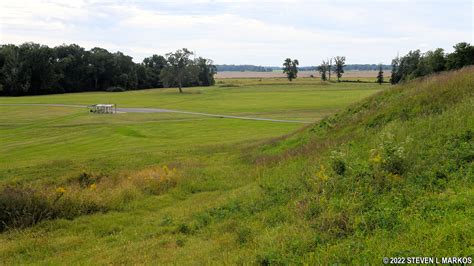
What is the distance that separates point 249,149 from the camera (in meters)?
23.0

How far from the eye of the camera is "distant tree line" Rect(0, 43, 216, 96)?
346 ft

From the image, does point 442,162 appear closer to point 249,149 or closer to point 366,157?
point 366,157

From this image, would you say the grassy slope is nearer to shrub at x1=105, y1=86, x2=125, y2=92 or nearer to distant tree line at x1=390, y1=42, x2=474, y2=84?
distant tree line at x1=390, y1=42, x2=474, y2=84

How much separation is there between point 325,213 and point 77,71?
12655 centimetres

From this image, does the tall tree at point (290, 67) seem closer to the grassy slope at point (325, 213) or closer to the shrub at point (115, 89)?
the shrub at point (115, 89)

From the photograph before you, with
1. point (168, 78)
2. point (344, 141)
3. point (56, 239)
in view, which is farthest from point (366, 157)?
point (168, 78)

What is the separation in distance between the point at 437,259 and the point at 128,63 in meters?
130

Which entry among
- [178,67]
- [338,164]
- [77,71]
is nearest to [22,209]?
[338,164]

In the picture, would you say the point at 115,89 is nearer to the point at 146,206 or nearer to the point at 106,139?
the point at 106,139

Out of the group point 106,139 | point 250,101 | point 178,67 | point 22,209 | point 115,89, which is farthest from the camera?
point 115,89

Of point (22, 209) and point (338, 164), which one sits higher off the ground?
point (338, 164)

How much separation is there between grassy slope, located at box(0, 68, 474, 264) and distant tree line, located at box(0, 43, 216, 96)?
98541 mm

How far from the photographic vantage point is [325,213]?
7.35 metres

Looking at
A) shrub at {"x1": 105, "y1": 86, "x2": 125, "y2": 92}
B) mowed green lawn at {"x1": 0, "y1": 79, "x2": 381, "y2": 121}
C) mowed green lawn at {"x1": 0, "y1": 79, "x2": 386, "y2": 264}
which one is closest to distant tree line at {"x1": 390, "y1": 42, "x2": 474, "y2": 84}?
mowed green lawn at {"x1": 0, "y1": 79, "x2": 381, "y2": 121}
